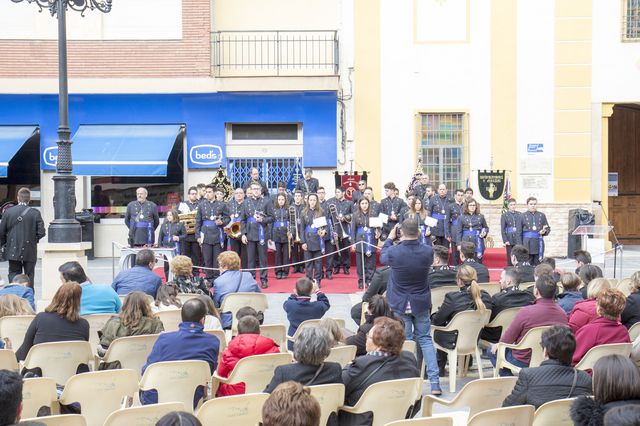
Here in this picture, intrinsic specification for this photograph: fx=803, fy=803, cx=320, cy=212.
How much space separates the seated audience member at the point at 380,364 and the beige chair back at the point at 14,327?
3419 mm

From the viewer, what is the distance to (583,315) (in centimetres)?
742

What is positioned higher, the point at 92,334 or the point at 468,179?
the point at 468,179

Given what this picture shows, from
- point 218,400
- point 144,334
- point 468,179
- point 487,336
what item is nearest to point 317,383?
point 218,400

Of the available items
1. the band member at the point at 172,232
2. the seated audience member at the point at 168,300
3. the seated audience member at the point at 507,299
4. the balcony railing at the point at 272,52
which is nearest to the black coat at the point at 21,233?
the band member at the point at 172,232

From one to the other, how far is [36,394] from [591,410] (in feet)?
11.7

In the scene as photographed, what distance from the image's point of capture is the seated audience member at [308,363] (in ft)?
17.7

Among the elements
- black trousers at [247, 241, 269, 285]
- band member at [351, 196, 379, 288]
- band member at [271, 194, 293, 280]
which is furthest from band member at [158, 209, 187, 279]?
band member at [351, 196, 379, 288]

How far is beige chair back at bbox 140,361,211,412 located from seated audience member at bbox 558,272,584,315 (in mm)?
4227

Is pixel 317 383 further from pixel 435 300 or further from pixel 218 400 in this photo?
pixel 435 300

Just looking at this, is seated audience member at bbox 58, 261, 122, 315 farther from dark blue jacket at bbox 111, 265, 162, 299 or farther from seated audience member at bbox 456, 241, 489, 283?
seated audience member at bbox 456, 241, 489, 283

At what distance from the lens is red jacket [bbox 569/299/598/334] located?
7.38m

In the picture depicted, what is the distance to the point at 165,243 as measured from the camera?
641 inches

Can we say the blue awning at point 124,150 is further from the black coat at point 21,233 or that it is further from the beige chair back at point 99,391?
the beige chair back at point 99,391

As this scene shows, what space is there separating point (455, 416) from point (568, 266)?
1521 centimetres
